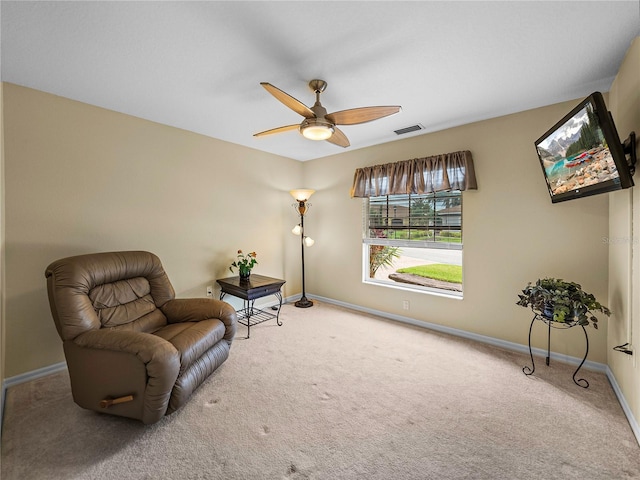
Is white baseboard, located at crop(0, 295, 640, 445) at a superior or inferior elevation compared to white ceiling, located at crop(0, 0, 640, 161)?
inferior

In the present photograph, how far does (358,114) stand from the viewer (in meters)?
2.23

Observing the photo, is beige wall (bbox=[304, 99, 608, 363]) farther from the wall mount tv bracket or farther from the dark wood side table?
the dark wood side table

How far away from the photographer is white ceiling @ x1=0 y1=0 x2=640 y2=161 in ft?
5.15

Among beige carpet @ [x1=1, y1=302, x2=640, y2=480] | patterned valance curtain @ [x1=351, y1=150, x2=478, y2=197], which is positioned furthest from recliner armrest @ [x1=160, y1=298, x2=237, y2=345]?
patterned valance curtain @ [x1=351, y1=150, x2=478, y2=197]

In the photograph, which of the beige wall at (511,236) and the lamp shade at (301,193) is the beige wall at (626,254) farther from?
the lamp shade at (301,193)

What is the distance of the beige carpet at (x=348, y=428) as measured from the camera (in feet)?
5.05

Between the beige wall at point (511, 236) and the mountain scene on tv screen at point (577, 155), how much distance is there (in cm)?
47

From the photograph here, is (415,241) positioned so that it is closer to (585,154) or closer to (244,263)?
(585,154)

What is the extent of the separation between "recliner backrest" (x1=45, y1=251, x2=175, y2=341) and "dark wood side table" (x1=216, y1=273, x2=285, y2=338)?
81 cm

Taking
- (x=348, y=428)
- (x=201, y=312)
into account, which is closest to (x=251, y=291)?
(x=201, y=312)

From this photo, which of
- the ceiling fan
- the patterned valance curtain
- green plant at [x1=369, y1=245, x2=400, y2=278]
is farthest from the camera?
green plant at [x1=369, y1=245, x2=400, y2=278]

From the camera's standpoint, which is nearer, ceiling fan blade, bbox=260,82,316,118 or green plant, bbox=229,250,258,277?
ceiling fan blade, bbox=260,82,316,118

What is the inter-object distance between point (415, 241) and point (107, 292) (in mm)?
3407

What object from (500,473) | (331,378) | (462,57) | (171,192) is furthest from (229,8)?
(500,473)
